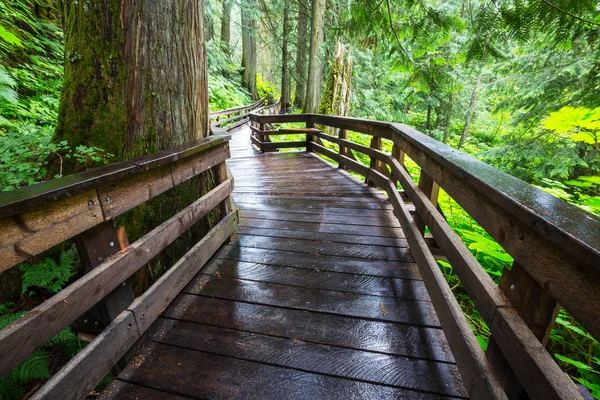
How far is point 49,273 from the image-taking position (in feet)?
6.50

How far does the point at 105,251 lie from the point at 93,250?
0.06 meters

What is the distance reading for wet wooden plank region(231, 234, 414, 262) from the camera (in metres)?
2.73

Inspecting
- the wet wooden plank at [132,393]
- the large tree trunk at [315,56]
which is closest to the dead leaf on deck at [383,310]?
the wet wooden plank at [132,393]

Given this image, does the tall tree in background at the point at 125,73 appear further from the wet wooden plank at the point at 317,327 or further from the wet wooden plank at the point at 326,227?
the wet wooden plank at the point at 326,227

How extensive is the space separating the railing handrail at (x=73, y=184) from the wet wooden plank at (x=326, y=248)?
1.29 m

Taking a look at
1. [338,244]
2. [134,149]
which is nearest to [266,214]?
[338,244]

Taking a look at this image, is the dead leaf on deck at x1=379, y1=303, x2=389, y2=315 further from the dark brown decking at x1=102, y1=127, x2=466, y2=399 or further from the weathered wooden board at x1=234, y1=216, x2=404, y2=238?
the weathered wooden board at x1=234, y1=216, x2=404, y2=238

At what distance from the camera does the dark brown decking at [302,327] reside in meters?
1.54

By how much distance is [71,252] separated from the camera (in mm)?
2244

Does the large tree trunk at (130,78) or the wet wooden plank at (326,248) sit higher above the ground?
the large tree trunk at (130,78)

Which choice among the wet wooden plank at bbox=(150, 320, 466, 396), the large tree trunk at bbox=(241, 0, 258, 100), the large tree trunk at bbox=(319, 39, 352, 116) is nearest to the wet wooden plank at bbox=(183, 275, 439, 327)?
the wet wooden plank at bbox=(150, 320, 466, 396)

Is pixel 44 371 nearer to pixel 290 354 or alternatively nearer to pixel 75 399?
pixel 75 399

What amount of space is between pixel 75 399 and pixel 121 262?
607 millimetres

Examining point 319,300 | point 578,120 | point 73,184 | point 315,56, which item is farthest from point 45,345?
point 315,56
